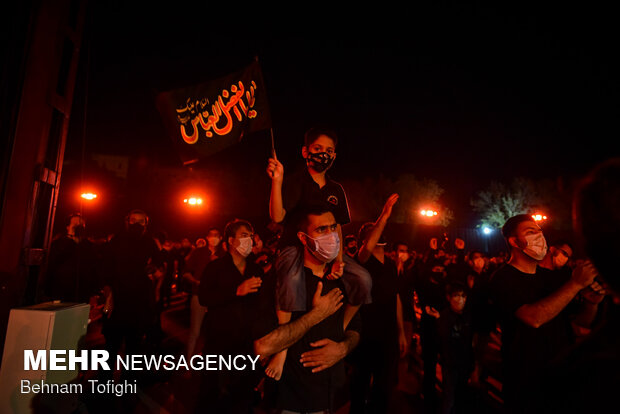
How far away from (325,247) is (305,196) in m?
0.75

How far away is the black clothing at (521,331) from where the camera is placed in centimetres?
288

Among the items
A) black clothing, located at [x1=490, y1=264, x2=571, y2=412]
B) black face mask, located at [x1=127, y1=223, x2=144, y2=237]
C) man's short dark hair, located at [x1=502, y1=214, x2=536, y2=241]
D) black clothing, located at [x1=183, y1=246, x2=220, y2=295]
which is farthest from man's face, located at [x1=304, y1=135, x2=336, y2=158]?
black clothing, located at [x1=183, y1=246, x2=220, y2=295]

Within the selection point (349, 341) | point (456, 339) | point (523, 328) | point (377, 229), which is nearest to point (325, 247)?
point (349, 341)

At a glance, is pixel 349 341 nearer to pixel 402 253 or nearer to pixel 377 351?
pixel 377 351

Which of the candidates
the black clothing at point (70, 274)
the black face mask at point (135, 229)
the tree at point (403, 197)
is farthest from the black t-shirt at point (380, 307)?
the tree at point (403, 197)

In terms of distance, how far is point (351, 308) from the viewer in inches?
119

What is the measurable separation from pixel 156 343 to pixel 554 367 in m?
7.34

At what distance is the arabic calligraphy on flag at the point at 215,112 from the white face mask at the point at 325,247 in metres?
1.77

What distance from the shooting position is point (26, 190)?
372 centimetres

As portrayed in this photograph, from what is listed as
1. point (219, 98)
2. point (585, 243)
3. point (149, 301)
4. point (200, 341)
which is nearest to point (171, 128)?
point (219, 98)

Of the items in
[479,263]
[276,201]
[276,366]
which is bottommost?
[276,366]

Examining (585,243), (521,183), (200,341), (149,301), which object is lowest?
(200,341)

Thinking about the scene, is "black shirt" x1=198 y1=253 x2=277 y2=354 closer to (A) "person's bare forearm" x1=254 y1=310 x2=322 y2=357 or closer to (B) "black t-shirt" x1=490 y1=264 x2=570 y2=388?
(A) "person's bare forearm" x1=254 y1=310 x2=322 y2=357

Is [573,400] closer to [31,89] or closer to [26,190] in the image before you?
[26,190]
